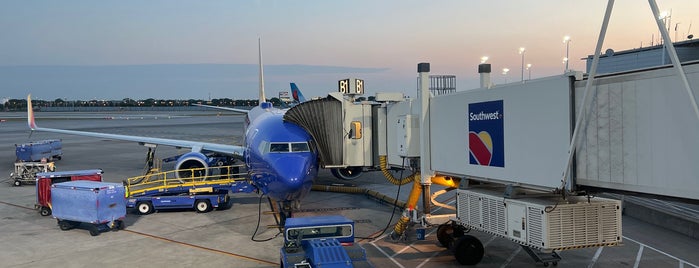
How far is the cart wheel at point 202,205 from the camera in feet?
73.9

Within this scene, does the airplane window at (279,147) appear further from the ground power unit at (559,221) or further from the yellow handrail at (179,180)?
the ground power unit at (559,221)

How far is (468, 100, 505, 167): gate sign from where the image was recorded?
1198 centimetres

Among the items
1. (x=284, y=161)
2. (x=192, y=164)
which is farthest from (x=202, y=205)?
(x=284, y=161)

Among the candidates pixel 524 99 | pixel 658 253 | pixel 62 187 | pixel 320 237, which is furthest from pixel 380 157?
pixel 62 187

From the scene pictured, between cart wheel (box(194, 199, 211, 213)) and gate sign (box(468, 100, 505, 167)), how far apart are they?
1406 cm

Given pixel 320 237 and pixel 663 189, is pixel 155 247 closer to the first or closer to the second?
pixel 320 237

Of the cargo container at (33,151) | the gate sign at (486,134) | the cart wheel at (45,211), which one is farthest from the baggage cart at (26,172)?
the gate sign at (486,134)

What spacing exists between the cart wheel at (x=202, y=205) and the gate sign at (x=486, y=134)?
14064 millimetres

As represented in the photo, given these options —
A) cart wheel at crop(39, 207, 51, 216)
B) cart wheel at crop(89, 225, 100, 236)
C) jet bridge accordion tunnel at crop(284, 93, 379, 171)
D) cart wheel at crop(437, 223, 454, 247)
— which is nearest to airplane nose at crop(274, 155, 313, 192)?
jet bridge accordion tunnel at crop(284, 93, 379, 171)

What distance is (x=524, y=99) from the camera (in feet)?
36.5

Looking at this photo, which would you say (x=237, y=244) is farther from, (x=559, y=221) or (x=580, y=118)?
(x=580, y=118)

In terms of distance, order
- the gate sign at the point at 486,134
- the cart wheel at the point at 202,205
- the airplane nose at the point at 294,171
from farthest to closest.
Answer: the cart wheel at the point at 202,205 → the airplane nose at the point at 294,171 → the gate sign at the point at 486,134

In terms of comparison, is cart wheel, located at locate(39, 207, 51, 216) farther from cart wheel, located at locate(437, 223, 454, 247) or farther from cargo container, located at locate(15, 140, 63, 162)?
cart wheel, located at locate(437, 223, 454, 247)

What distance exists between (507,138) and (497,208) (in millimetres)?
1892
